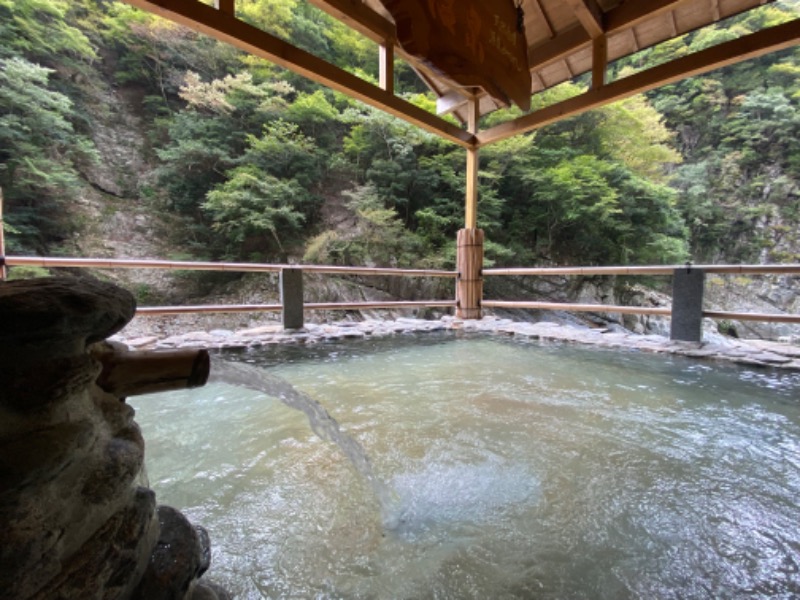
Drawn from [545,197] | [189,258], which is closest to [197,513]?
[189,258]

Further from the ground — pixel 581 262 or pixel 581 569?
pixel 581 262

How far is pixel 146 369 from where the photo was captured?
0.76 meters

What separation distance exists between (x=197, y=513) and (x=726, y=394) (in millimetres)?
3046

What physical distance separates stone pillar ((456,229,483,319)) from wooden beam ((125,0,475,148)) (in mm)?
1761

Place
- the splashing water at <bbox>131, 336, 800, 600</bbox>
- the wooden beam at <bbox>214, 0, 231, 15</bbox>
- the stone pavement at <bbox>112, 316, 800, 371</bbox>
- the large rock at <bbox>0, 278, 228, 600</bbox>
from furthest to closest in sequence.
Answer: the stone pavement at <bbox>112, 316, 800, 371</bbox>
the wooden beam at <bbox>214, 0, 231, 15</bbox>
the splashing water at <bbox>131, 336, 800, 600</bbox>
the large rock at <bbox>0, 278, 228, 600</bbox>

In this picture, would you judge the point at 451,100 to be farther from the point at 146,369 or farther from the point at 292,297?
the point at 146,369

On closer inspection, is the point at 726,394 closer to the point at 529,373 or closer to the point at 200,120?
the point at 529,373

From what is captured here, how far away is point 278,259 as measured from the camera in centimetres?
923

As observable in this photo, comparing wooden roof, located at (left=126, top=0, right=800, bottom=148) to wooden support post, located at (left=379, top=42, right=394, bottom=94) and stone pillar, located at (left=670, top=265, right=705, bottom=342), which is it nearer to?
wooden support post, located at (left=379, top=42, right=394, bottom=94)

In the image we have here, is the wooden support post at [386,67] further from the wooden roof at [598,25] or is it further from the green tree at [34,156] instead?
the green tree at [34,156]

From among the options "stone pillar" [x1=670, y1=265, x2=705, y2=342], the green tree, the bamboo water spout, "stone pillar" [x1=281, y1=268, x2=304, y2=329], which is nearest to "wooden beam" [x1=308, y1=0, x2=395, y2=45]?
"stone pillar" [x1=281, y1=268, x2=304, y2=329]

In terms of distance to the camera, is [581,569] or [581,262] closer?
[581,569]

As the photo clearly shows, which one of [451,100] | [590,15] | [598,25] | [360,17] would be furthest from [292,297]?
[598,25]

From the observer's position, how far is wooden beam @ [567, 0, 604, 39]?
10.0 feet
